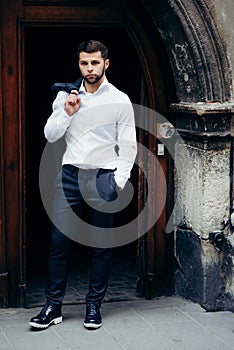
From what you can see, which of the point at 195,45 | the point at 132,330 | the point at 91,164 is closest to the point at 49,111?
the point at 195,45

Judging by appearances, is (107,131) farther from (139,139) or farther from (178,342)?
(178,342)

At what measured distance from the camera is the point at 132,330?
546 centimetres

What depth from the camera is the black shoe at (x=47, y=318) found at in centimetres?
541

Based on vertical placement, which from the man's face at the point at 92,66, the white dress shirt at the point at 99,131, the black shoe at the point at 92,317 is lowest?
the black shoe at the point at 92,317

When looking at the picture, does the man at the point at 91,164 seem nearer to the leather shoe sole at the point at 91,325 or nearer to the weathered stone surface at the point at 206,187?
the leather shoe sole at the point at 91,325

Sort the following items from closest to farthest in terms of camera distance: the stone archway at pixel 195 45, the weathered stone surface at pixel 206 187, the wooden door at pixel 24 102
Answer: the stone archway at pixel 195 45, the wooden door at pixel 24 102, the weathered stone surface at pixel 206 187

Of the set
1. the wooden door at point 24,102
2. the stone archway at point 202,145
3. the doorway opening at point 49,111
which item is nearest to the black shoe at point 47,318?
the wooden door at point 24,102

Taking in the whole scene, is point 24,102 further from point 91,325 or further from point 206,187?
point 91,325

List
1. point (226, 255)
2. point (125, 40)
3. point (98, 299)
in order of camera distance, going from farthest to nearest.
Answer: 1. point (125, 40)
2. point (226, 255)
3. point (98, 299)

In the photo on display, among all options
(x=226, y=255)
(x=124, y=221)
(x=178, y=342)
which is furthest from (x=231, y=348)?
(x=124, y=221)

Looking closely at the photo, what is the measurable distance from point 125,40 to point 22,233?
2.47 metres

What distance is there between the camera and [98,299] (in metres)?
5.57

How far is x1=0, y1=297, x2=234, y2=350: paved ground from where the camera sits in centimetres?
516

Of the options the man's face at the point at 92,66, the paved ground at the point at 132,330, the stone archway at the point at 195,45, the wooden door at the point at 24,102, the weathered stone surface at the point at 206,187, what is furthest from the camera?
the weathered stone surface at the point at 206,187
